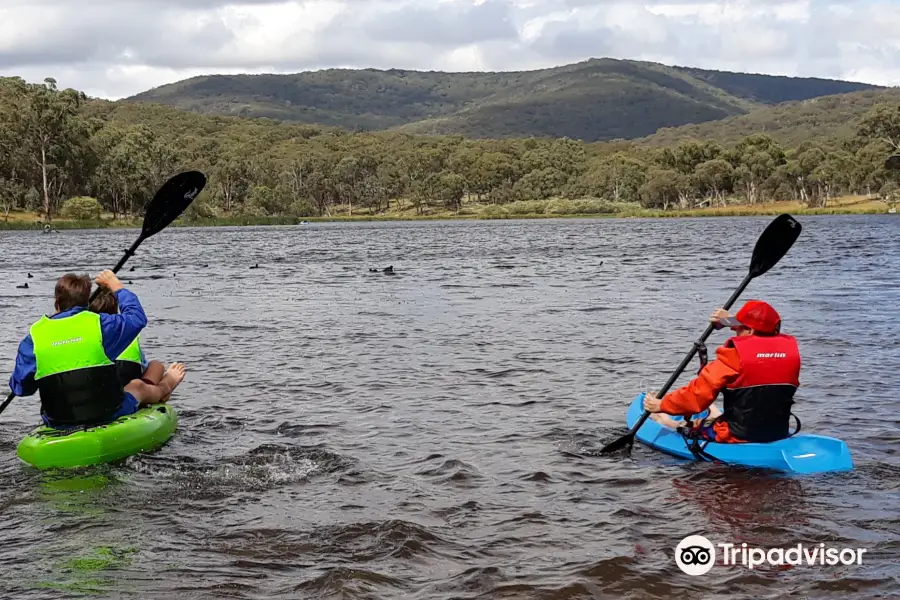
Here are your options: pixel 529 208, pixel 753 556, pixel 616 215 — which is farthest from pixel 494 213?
pixel 753 556

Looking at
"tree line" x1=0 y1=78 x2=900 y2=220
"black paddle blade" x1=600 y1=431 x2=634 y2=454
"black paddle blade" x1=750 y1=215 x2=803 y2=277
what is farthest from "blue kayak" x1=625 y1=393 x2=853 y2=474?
"tree line" x1=0 y1=78 x2=900 y2=220

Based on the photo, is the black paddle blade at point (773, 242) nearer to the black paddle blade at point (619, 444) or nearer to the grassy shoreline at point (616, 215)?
the black paddle blade at point (619, 444)

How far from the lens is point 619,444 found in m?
10.1

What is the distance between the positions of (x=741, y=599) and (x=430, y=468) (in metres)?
3.97

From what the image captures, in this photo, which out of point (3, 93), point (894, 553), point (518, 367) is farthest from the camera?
point (3, 93)

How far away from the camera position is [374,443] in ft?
35.2

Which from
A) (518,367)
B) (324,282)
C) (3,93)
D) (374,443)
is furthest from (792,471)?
(3,93)

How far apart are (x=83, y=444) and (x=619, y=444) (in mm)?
5500

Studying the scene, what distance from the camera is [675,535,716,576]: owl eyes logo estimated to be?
685 centimetres

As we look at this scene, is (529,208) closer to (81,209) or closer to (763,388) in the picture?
(81,209)

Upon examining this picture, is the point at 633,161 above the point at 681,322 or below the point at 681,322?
above

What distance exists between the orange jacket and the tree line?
108152 mm

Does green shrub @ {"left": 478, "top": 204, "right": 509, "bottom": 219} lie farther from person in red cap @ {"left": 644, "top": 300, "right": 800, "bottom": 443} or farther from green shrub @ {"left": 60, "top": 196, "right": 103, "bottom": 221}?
person in red cap @ {"left": 644, "top": 300, "right": 800, "bottom": 443}

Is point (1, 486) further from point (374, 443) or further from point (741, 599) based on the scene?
point (741, 599)
